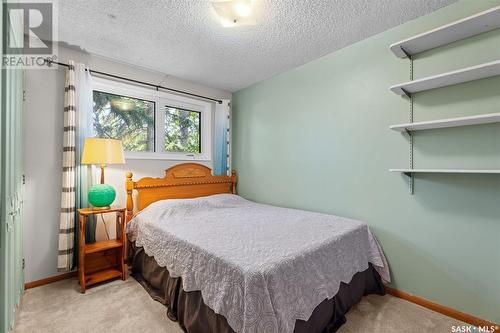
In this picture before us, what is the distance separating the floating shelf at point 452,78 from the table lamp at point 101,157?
2.64 m

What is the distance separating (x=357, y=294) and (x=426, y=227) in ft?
2.68

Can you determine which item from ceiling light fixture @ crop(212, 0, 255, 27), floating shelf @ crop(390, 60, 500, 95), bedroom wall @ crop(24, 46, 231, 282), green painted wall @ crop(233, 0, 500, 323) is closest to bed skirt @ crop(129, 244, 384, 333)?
green painted wall @ crop(233, 0, 500, 323)

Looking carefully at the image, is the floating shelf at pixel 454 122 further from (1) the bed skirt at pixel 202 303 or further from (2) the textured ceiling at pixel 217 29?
(1) the bed skirt at pixel 202 303

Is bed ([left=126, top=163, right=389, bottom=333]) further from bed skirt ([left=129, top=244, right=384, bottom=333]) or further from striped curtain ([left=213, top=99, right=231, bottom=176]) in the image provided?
striped curtain ([left=213, top=99, right=231, bottom=176])

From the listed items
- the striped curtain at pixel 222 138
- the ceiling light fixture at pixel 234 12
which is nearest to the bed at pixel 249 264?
the striped curtain at pixel 222 138

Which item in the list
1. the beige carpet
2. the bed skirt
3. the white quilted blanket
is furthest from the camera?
the beige carpet

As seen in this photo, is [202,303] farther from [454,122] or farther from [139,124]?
[139,124]

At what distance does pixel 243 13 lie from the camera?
1.88 meters

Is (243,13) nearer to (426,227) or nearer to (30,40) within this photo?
(30,40)

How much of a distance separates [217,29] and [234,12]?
332 millimetres

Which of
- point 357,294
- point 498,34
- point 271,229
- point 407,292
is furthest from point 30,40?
point 407,292

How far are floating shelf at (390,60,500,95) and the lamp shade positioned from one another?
8.69 ft

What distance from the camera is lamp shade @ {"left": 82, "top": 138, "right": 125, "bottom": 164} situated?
7.30 feet

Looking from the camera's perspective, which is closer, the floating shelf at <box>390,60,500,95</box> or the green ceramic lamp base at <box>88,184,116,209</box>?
the floating shelf at <box>390,60,500,95</box>
